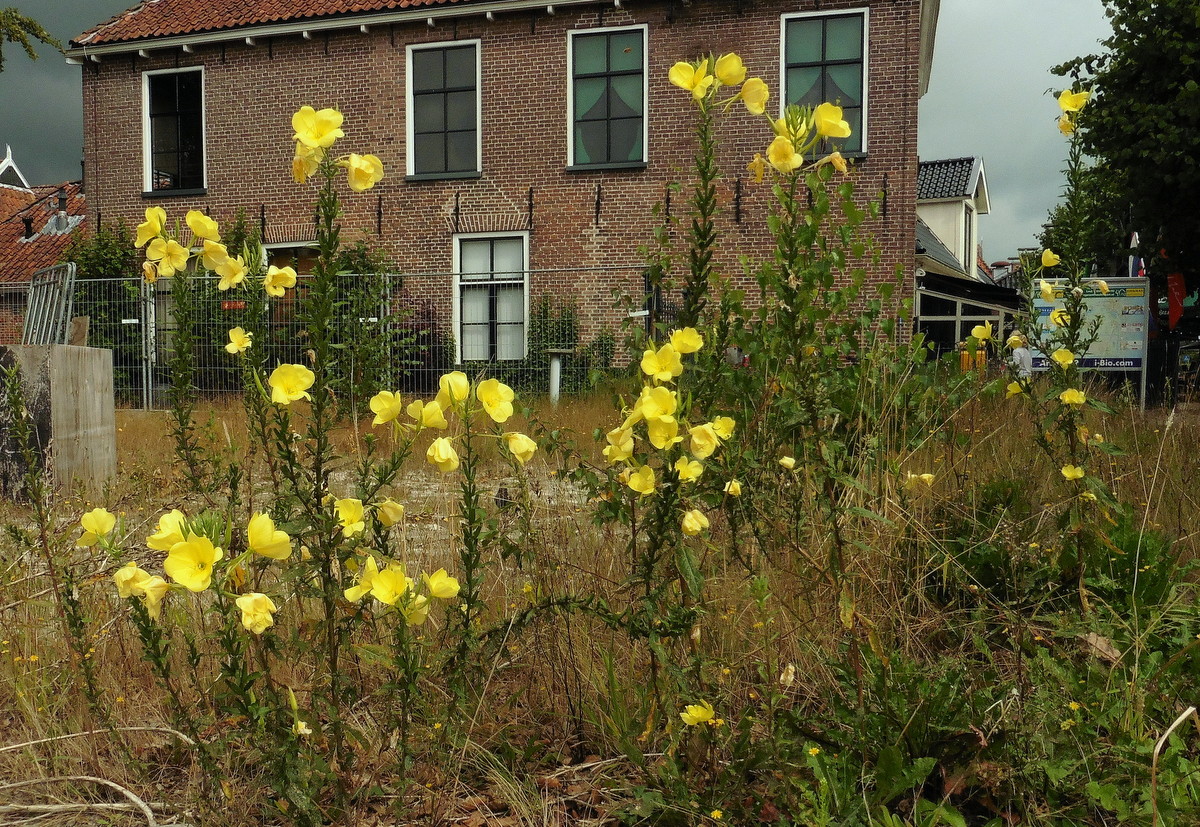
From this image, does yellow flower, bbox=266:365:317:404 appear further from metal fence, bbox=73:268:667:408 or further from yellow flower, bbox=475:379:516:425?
metal fence, bbox=73:268:667:408

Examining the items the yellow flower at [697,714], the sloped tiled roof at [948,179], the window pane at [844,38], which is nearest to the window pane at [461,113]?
the window pane at [844,38]

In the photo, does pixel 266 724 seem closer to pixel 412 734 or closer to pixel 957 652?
pixel 412 734

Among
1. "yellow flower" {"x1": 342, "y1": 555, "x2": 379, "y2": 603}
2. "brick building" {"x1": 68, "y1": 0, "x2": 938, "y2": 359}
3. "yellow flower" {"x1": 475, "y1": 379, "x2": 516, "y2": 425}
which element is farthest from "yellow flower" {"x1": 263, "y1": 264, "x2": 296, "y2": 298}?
"brick building" {"x1": 68, "y1": 0, "x2": 938, "y2": 359}

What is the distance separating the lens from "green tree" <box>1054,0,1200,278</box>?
35.3 feet

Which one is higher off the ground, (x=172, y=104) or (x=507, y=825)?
(x=172, y=104)

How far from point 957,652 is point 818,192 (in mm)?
1305

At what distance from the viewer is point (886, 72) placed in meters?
12.3

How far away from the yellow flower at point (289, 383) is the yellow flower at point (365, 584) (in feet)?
0.98

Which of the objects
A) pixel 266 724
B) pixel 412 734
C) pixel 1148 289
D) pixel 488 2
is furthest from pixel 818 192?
pixel 488 2

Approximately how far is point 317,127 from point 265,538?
0.70 metres

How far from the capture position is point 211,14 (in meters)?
14.5

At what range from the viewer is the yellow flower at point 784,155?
1.84 meters

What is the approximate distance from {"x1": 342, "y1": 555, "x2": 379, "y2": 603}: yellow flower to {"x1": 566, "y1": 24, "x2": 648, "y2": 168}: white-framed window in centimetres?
1205

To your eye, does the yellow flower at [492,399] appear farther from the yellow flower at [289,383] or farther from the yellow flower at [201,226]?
the yellow flower at [201,226]
